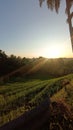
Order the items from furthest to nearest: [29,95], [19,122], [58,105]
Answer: [29,95] < [58,105] < [19,122]

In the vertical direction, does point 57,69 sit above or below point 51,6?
below

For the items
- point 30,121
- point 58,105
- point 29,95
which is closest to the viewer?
point 30,121

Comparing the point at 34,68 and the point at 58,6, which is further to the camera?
the point at 34,68

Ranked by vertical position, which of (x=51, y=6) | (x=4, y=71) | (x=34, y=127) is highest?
(x=51, y=6)

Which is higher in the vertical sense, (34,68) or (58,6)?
(58,6)

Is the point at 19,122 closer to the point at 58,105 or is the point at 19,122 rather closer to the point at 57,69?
the point at 58,105

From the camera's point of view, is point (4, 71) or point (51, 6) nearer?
point (51, 6)

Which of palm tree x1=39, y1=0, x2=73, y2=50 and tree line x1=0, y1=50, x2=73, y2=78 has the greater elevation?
palm tree x1=39, y1=0, x2=73, y2=50

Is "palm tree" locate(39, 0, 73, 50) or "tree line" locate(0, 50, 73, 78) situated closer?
"palm tree" locate(39, 0, 73, 50)

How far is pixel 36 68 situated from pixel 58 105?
35.0m

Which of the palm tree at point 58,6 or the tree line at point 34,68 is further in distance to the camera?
the tree line at point 34,68

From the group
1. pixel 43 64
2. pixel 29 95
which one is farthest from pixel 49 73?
pixel 29 95

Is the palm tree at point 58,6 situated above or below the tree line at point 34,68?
above

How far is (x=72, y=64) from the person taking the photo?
45.8m
